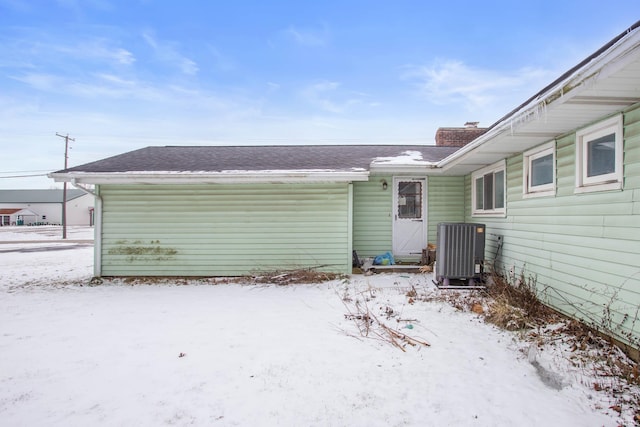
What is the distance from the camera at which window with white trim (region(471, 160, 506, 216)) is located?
5.98 m

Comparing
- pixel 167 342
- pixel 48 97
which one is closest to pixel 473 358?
pixel 167 342

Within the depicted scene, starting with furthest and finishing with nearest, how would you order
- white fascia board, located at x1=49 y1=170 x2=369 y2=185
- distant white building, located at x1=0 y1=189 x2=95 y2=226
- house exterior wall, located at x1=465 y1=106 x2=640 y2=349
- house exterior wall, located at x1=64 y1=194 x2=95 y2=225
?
distant white building, located at x1=0 y1=189 x2=95 y2=226 → house exterior wall, located at x1=64 y1=194 x2=95 y2=225 → white fascia board, located at x1=49 y1=170 x2=369 y2=185 → house exterior wall, located at x1=465 y1=106 x2=640 y2=349

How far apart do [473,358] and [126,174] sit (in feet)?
22.3

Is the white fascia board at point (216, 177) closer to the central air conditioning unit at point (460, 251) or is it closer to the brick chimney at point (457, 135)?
the central air conditioning unit at point (460, 251)

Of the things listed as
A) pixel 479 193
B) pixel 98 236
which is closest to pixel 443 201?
pixel 479 193

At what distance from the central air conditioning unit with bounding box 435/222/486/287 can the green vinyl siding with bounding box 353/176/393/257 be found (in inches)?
89.3

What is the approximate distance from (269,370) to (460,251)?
4.14m

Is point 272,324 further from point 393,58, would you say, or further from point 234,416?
point 393,58

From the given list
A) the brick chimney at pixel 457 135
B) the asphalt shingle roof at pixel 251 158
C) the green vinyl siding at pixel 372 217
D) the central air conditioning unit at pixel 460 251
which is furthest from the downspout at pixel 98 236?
the brick chimney at pixel 457 135

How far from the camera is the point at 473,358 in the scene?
308 centimetres

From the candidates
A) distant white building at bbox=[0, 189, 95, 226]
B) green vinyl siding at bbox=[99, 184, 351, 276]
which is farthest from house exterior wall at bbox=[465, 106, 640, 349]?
distant white building at bbox=[0, 189, 95, 226]

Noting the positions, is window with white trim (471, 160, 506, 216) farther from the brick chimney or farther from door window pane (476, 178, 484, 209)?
the brick chimney

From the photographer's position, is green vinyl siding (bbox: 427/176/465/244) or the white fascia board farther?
green vinyl siding (bbox: 427/176/465/244)

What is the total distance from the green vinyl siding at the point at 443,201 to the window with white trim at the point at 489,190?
60cm
